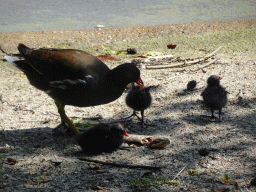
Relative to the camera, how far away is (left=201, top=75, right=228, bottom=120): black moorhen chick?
3947 millimetres

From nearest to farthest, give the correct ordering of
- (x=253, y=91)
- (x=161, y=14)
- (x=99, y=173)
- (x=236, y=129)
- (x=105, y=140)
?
(x=99, y=173) → (x=105, y=140) → (x=236, y=129) → (x=253, y=91) → (x=161, y=14)

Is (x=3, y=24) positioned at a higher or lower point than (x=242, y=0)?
lower

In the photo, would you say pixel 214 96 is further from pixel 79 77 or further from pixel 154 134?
pixel 79 77

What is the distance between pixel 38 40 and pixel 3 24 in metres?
1.69

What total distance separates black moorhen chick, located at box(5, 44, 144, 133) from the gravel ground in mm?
619

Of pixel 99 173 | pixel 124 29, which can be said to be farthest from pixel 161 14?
pixel 99 173

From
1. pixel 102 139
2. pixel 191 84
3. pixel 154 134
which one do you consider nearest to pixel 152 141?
pixel 154 134

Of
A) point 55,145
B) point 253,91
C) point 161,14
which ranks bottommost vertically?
point 55,145

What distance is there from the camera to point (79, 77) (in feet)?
10.8

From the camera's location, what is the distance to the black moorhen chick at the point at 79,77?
130 inches

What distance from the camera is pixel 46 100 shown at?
187 inches

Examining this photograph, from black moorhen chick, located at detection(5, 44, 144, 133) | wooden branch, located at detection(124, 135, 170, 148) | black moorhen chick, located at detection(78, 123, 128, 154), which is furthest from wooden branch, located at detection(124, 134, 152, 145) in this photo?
black moorhen chick, located at detection(5, 44, 144, 133)

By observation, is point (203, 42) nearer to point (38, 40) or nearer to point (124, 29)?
point (124, 29)

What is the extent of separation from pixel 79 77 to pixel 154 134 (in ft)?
4.02
